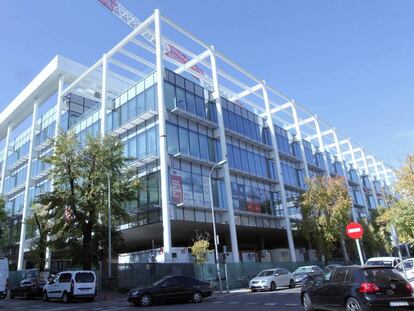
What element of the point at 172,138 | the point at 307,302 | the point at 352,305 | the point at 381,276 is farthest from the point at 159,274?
the point at 381,276

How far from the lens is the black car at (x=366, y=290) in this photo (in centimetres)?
1041

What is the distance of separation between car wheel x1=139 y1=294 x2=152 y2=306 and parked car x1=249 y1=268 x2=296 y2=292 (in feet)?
34.4

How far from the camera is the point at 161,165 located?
108 feet

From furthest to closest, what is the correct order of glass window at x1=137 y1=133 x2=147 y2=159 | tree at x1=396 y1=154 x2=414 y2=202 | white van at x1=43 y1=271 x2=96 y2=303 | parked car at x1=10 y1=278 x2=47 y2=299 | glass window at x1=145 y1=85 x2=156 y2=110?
1. glass window at x1=137 y1=133 x2=147 y2=159
2. glass window at x1=145 y1=85 x2=156 y2=110
3. parked car at x1=10 y1=278 x2=47 y2=299
4. tree at x1=396 y1=154 x2=414 y2=202
5. white van at x1=43 y1=271 x2=96 y2=303

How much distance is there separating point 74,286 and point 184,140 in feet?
57.6

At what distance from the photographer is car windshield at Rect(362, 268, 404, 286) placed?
10.7 m

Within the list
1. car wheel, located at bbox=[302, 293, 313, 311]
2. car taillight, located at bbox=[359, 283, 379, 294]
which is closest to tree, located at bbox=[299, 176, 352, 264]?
car wheel, located at bbox=[302, 293, 313, 311]

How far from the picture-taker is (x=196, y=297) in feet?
69.3

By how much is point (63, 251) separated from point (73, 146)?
9086 millimetres

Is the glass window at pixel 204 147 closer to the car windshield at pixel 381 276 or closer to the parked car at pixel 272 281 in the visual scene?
the parked car at pixel 272 281

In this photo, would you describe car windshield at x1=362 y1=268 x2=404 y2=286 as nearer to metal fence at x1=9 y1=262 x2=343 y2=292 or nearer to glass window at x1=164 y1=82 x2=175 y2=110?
metal fence at x1=9 y1=262 x2=343 y2=292

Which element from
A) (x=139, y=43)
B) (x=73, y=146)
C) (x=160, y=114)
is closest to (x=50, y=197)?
(x=73, y=146)

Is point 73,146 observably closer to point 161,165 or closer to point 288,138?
point 161,165

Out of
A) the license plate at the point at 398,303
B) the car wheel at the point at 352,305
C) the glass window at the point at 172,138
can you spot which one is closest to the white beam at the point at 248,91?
the glass window at the point at 172,138
